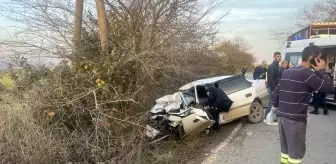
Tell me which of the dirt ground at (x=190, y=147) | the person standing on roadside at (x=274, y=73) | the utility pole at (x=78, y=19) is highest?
the utility pole at (x=78, y=19)

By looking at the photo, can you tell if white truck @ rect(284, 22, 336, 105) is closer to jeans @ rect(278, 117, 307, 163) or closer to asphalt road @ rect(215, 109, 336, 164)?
asphalt road @ rect(215, 109, 336, 164)

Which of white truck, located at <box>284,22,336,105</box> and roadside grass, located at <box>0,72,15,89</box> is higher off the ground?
white truck, located at <box>284,22,336,105</box>

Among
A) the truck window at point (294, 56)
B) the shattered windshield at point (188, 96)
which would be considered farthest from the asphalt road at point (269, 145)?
the truck window at point (294, 56)

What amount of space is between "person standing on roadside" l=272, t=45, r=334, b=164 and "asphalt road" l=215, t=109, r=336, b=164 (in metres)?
1.87

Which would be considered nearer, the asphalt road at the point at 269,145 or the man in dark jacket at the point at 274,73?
the asphalt road at the point at 269,145

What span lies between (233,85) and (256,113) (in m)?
1.10

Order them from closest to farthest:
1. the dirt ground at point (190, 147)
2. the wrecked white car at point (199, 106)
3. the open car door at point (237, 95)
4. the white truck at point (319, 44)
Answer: the dirt ground at point (190, 147), the wrecked white car at point (199, 106), the open car door at point (237, 95), the white truck at point (319, 44)

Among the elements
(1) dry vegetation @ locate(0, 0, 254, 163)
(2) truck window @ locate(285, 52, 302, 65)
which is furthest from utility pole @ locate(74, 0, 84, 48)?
(2) truck window @ locate(285, 52, 302, 65)

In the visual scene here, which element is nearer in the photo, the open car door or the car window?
the open car door

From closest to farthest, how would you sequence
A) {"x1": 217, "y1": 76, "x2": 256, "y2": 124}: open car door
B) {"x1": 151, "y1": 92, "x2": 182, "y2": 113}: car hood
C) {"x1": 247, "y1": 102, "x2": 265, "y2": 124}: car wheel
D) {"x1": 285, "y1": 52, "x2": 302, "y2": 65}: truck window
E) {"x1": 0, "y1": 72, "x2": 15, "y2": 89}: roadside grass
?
{"x1": 0, "y1": 72, "x2": 15, "y2": 89}: roadside grass, {"x1": 151, "y1": 92, "x2": 182, "y2": 113}: car hood, {"x1": 217, "y1": 76, "x2": 256, "y2": 124}: open car door, {"x1": 247, "y1": 102, "x2": 265, "y2": 124}: car wheel, {"x1": 285, "y1": 52, "x2": 302, "y2": 65}: truck window

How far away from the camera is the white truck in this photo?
37.5 feet

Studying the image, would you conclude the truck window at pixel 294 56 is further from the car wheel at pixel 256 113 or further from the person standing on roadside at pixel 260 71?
the car wheel at pixel 256 113

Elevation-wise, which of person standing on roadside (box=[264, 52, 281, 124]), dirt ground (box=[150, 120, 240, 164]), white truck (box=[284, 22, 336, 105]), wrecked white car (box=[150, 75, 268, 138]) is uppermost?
white truck (box=[284, 22, 336, 105])

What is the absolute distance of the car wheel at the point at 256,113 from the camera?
33.5 feet
